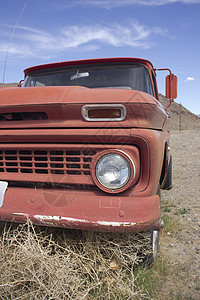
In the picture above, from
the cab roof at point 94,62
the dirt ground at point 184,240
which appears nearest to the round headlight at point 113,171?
the dirt ground at point 184,240

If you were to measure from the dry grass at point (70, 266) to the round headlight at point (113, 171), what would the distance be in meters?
0.43

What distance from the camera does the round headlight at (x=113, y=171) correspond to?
1.81 m

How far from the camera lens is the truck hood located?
70.4 inches

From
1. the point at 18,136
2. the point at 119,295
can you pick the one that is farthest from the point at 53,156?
the point at 119,295

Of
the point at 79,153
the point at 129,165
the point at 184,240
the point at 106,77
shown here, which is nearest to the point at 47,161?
the point at 79,153

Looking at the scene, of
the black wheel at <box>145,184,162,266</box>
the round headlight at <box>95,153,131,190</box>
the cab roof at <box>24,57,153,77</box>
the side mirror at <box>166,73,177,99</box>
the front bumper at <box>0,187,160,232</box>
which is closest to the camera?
the front bumper at <box>0,187,160,232</box>

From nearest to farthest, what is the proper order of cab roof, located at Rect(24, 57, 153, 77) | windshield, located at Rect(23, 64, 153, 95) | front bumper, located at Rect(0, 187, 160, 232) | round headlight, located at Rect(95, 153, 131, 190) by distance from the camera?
front bumper, located at Rect(0, 187, 160, 232) → round headlight, located at Rect(95, 153, 131, 190) → windshield, located at Rect(23, 64, 153, 95) → cab roof, located at Rect(24, 57, 153, 77)

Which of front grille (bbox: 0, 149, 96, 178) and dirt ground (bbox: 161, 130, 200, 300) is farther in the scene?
dirt ground (bbox: 161, 130, 200, 300)

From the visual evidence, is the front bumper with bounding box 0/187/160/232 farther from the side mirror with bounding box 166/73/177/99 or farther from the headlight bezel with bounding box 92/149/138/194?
the side mirror with bounding box 166/73/177/99

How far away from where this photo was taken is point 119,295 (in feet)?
5.90

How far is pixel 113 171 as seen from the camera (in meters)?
1.83

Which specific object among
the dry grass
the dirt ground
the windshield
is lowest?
the dirt ground

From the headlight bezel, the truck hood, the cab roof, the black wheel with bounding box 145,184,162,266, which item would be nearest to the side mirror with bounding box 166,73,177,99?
the cab roof

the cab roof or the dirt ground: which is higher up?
the cab roof
